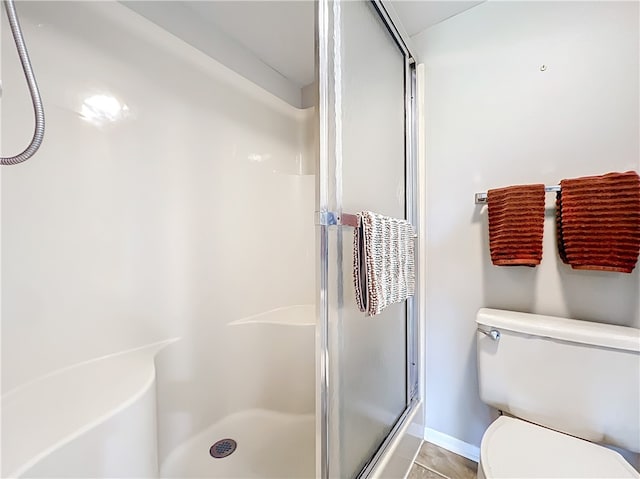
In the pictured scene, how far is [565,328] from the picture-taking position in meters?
1.01

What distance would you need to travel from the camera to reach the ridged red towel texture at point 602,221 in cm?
94

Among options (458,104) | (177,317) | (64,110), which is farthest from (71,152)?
(458,104)

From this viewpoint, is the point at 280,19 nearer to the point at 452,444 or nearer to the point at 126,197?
the point at 126,197

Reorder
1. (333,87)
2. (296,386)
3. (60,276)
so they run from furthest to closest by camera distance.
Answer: (296,386) < (60,276) < (333,87)

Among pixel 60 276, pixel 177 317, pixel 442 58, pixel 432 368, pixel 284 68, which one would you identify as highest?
pixel 284 68

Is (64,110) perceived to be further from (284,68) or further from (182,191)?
(284,68)

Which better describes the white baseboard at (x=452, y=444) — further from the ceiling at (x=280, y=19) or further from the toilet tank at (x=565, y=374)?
the ceiling at (x=280, y=19)

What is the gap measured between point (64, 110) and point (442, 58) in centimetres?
168

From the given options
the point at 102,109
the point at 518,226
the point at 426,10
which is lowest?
the point at 518,226

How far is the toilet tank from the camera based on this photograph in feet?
3.04

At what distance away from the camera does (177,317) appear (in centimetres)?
141

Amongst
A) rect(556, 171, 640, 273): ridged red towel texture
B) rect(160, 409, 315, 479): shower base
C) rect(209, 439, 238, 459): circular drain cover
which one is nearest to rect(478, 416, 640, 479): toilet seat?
rect(556, 171, 640, 273): ridged red towel texture

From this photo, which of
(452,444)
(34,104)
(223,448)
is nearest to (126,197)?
(34,104)

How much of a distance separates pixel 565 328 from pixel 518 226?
1.30 ft
